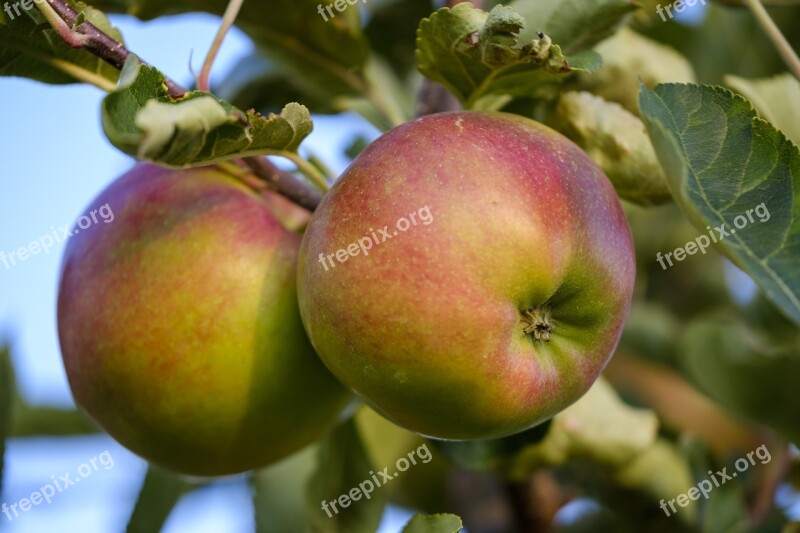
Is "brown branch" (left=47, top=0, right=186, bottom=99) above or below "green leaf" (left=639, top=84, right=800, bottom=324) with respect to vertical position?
above

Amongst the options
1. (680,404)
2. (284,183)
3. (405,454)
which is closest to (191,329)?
(284,183)

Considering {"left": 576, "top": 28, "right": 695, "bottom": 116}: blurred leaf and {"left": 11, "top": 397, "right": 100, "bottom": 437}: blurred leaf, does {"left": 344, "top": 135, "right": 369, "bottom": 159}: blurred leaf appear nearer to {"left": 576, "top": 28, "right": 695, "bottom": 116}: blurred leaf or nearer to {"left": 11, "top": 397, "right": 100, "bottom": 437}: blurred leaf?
{"left": 576, "top": 28, "right": 695, "bottom": 116}: blurred leaf

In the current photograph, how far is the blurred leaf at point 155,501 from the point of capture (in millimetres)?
1495

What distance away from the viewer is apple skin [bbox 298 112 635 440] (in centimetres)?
83

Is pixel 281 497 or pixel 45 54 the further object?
pixel 281 497

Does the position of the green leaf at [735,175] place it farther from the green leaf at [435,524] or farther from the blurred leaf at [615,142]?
the green leaf at [435,524]

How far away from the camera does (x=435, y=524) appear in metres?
0.93

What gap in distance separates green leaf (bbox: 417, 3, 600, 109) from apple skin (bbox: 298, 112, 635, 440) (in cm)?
8

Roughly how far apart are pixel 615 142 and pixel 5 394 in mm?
969

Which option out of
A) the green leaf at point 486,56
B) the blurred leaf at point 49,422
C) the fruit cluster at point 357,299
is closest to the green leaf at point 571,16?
the green leaf at point 486,56

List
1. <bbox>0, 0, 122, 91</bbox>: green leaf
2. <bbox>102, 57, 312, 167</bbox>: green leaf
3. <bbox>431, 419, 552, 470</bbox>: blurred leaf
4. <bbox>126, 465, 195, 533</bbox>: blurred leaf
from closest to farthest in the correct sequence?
<bbox>102, 57, 312, 167</bbox>: green leaf
<bbox>0, 0, 122, 91</bbox>: green leaf
<bbox>431, 419, 552, 470</bbox>: blurred leaf
<bbox>126, 465, 195, 533</bbox>: blurred leaf

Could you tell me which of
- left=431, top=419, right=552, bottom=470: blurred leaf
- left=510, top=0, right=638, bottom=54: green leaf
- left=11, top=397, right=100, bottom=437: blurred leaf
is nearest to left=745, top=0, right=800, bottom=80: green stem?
left=510, top=0, right=638, bottom=54: green leaf

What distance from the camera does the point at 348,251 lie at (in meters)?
0.88

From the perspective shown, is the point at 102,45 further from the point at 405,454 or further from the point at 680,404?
the point at 680,404
